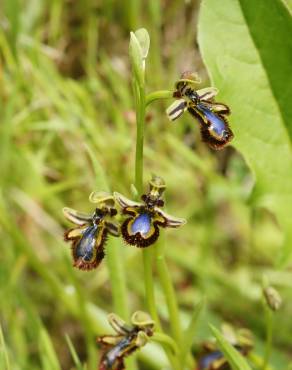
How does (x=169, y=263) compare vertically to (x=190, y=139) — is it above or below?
below

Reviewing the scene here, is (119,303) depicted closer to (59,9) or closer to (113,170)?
(113,170)

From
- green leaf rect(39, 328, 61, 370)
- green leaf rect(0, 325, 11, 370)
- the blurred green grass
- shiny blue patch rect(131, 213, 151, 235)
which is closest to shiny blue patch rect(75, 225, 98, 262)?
shiny blue patch rect(131, 213, 151, 235)

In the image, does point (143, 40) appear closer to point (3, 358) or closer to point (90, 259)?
point (90, 259)

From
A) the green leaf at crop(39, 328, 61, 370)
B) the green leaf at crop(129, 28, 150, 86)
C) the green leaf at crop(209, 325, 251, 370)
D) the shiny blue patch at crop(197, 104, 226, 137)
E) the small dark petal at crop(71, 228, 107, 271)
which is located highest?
the green leaf at crop(129, 28, 150, 86)

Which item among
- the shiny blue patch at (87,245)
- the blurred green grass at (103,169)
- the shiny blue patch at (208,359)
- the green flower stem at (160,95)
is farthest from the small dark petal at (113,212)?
the blurred green grass at (103,169)

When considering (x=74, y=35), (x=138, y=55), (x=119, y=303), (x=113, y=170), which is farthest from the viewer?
(x=74, y=35)

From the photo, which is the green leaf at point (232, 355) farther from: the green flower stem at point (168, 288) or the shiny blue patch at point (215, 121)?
the shiny blue patch at point (215, 121)

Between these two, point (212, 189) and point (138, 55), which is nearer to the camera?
point (138, 55)

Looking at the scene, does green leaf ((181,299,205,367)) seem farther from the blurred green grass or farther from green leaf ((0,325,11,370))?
the blurred green grass

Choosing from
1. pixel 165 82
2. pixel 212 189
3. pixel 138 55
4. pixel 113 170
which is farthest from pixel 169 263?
pixel 138 55
